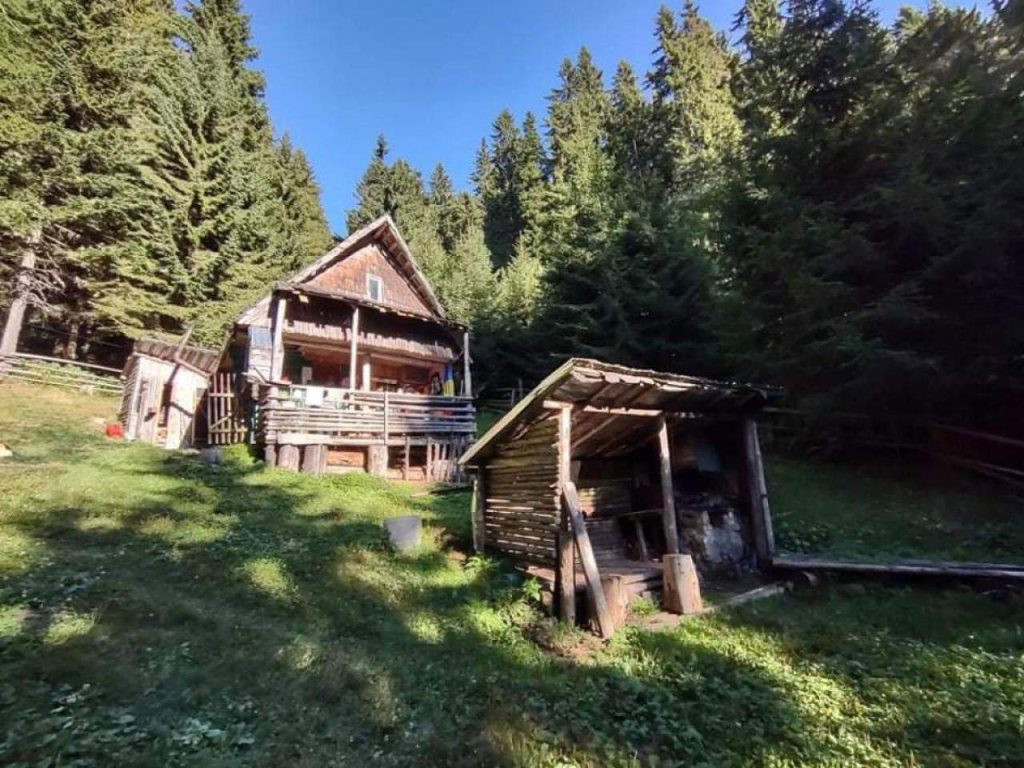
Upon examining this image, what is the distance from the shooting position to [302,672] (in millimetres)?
4715

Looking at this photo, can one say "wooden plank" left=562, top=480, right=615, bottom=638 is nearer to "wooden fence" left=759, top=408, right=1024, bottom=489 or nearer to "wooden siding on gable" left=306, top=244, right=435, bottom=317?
"wooden fence" left=759, top=408, right=1024, bottom=489

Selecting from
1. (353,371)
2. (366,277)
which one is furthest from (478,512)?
(366,277)

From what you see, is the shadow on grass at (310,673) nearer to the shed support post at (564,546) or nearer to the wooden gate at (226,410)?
the shed support post at (564,546)

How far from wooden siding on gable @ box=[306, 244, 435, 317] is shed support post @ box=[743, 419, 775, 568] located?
13090mm

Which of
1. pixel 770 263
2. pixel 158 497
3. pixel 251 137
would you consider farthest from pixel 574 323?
pixel 251 137

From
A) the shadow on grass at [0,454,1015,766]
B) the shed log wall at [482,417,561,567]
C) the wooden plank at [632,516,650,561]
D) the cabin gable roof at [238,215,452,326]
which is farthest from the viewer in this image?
the cabin gable roof at [238,215,452,326]

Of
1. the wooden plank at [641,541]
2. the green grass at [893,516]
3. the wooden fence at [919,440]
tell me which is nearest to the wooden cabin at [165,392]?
the wooden plank at [641,541]

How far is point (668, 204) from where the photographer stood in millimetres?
18922

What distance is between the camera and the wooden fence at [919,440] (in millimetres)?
9695

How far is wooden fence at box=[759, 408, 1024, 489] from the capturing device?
31.8ft

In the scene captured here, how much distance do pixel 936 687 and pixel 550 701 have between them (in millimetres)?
3492

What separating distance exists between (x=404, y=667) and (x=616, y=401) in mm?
4470

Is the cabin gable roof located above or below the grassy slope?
above

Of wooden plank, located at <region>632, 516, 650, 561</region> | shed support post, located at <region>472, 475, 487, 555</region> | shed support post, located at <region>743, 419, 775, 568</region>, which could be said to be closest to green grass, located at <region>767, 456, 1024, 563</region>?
shed support post, located at <region>743, 419, 775, 568</region>
